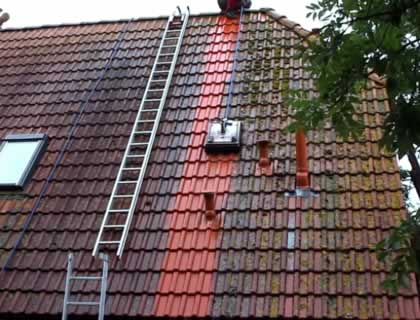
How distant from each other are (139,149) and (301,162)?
80.5 inches

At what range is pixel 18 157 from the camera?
754 centimetres

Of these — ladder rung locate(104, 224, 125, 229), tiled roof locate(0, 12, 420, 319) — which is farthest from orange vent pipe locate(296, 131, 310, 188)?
ladder rung locate(104, 224, 125, 229)

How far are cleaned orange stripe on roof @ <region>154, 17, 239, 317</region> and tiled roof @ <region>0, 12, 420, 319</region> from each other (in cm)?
2

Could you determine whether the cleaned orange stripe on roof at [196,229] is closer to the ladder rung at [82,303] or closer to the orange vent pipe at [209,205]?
the orange vent pipe at [209,205]

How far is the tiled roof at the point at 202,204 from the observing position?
5.44 meters

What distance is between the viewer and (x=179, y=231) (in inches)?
245

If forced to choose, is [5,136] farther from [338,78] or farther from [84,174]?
[338,78]

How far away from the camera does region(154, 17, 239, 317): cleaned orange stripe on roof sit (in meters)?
5.52

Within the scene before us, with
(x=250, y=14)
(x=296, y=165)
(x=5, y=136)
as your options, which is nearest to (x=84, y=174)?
(x=5, y=136)

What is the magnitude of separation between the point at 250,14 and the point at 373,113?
3342mm

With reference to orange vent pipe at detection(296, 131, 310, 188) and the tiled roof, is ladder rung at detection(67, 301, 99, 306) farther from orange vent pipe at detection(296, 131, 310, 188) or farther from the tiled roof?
orange vent pipe at detection(296, 131, 310, 188)

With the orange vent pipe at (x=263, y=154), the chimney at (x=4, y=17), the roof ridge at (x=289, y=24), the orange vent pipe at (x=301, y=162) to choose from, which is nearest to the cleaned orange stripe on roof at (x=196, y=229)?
the orange vent pipe at (x=263, y=154)

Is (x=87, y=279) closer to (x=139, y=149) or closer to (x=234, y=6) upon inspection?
(x=139, y=149)

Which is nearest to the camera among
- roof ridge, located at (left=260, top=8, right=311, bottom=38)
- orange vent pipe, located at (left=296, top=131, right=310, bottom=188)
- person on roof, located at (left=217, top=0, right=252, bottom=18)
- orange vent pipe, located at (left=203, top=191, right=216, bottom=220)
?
orange vent pipe, located at (left=203, top=191, right=216, bottom=220)
